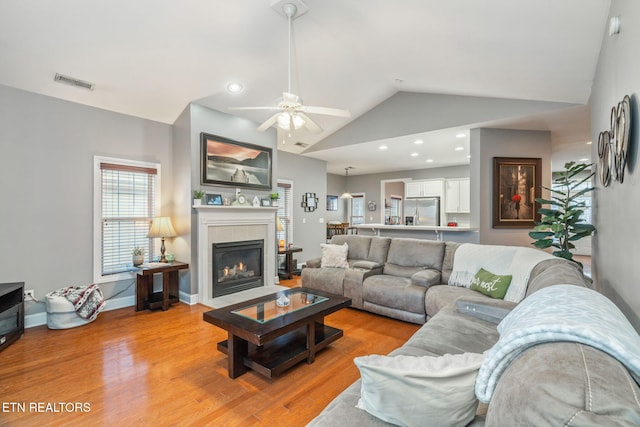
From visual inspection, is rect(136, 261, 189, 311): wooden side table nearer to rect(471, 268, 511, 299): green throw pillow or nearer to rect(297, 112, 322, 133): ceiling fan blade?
rect(297, 112, 322, 133): ceiling fan blade

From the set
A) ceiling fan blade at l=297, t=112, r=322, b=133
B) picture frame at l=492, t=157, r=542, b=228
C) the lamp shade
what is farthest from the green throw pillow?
the lamp shade

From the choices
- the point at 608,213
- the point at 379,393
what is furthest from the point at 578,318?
the point at 608,213

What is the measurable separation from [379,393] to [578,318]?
656 mm

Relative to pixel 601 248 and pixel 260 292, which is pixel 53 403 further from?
pixel 601 248

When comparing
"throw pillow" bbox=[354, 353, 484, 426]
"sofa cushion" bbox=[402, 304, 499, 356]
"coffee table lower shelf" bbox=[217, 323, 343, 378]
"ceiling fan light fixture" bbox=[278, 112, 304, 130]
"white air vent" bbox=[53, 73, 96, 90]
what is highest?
"white air vent" bbox=[53, 73, 96, 90]

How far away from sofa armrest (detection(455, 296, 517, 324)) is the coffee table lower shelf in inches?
45.3

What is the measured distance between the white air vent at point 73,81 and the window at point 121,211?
89 centimetres

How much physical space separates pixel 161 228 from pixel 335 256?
2476mm

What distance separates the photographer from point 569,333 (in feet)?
2.71

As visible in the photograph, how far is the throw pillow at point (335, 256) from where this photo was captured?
14.4ft

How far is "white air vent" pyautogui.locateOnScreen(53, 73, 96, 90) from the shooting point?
337 cm

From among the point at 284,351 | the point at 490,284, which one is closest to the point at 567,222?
the point at 490,284

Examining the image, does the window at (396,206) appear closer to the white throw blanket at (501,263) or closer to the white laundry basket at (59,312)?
the white throw blanket at (501,263)

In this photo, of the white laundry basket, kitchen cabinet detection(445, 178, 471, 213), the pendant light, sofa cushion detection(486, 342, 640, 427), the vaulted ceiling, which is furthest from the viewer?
the pendant light
